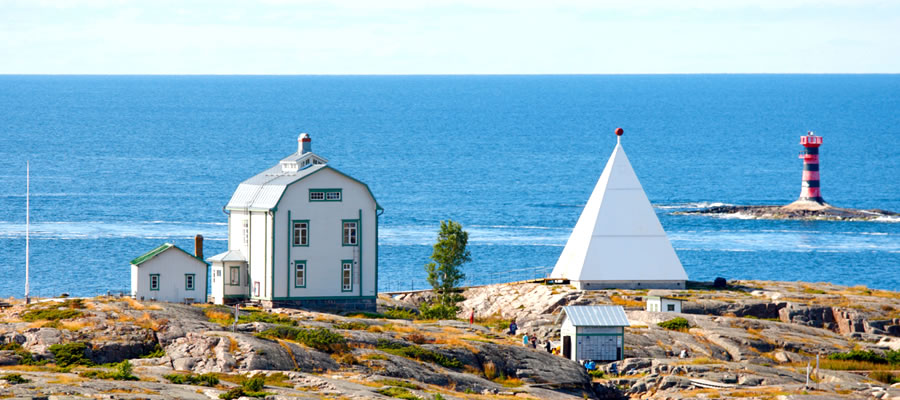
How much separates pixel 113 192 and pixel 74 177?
15.9 m

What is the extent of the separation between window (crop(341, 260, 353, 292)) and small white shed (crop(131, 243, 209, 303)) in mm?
5008

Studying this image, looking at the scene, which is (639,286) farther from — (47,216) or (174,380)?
(47,216)

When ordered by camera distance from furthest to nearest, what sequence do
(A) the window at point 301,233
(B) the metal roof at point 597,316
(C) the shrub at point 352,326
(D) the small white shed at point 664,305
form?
(D) the small white shed at point 664,305, (A) the window at point 301,233, (B) the metal roof at point 597,316, (C) the shrub at point 352,326

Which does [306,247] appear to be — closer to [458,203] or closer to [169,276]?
[169,276]

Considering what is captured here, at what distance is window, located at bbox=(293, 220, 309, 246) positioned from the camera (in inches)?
2009

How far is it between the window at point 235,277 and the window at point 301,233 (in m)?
2.77

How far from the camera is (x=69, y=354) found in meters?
39.5

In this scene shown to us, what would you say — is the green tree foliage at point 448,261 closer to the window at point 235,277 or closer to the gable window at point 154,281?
the window at point 235,277

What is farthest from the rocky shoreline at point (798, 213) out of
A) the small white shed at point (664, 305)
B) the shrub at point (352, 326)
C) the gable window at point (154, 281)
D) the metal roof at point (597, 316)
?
the shrub at point (352, 326)

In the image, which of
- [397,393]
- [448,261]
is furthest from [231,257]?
[397,393]

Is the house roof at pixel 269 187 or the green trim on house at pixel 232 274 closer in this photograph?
the house roof at pixel 269 187

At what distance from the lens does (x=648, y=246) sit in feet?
198

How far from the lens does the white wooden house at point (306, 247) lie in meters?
50.7

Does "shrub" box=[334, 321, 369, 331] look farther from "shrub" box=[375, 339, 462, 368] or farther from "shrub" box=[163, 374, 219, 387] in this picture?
"shrub" box=[163, 374, 219, 387]
